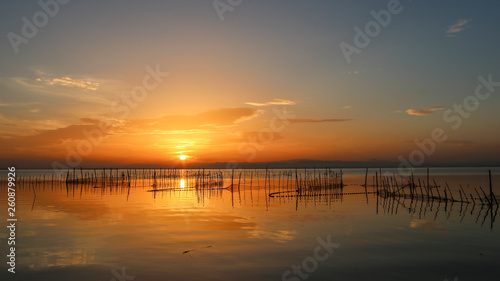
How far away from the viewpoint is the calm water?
38.3 ft

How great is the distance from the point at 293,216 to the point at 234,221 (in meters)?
3.97

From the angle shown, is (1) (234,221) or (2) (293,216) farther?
(2) (293,216)

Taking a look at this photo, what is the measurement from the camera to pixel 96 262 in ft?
41.4

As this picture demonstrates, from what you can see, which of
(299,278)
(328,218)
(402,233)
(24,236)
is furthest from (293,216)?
(24,236)

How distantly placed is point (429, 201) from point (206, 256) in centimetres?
2431

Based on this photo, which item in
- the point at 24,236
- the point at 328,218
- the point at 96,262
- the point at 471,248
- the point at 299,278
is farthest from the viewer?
the point at 328,218

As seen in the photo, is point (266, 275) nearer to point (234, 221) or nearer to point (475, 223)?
point (234, 221)

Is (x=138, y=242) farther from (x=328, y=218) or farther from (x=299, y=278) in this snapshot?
(x=328, y=218)

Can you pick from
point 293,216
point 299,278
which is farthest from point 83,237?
point 293,216

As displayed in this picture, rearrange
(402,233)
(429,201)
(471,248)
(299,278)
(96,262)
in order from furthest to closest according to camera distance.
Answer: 1. (429,201)
2. (402,233)
3. (471,248)
4. (96,262)
5. (299,278)

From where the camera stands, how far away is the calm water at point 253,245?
11.7 meters

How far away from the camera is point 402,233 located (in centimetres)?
1770

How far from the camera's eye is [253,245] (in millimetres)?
15070

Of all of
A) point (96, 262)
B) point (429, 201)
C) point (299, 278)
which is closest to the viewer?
point (299, 278)
